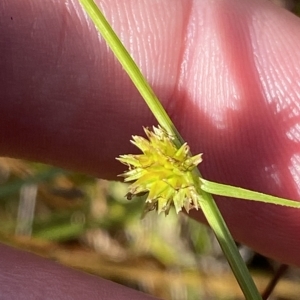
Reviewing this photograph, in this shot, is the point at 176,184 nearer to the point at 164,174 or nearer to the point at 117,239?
the point at 164,174

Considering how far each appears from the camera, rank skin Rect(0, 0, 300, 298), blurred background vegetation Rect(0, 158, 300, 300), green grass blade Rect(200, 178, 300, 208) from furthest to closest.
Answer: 1. blurred background vegetation Rect(0, 158, 300, 300)
2. skin Rect(0, 0, 300, 298)
3. green grass blade Rect(200, 178, 300, 208)

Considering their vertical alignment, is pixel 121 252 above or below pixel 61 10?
below

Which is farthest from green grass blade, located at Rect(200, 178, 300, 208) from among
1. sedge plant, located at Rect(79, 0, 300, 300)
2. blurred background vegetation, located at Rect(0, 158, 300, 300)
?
blurred background vegetation, located at Rect(0, 158, 300, 300)

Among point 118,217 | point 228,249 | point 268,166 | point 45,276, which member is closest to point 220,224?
point 228,249

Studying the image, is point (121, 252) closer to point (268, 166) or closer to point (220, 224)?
point (268, 166)

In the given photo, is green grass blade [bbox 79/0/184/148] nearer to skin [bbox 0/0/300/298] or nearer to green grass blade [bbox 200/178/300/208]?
green grass blade [bbox 200/178/300/208]

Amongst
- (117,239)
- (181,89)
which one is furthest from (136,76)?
(117,239)

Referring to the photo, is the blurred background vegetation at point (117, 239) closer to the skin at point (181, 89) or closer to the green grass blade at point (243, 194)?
the skin at point (181, 89)
